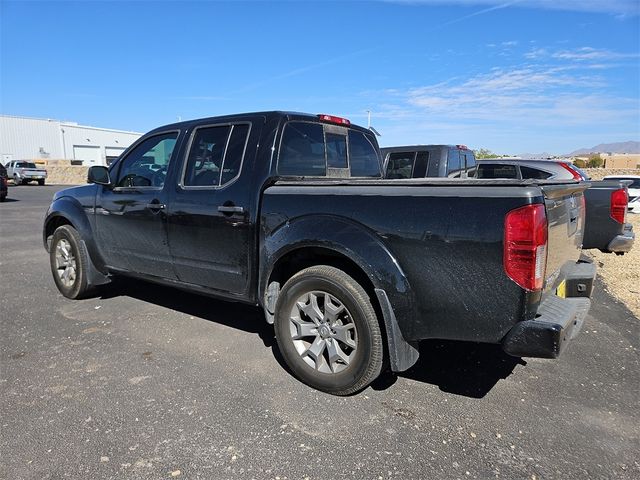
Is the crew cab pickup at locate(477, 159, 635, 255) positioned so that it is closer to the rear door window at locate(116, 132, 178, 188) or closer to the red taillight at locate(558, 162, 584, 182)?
the rear door window at locate(116, 132, 178, 188)

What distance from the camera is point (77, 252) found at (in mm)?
5164

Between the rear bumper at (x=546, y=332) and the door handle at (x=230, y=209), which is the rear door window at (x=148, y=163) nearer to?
the door handle at (x=230, y=209)

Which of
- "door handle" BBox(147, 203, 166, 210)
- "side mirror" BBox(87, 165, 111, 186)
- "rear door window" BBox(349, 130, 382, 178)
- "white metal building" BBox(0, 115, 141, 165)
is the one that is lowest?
"door handle" BBox(147, 203, 166, 210)

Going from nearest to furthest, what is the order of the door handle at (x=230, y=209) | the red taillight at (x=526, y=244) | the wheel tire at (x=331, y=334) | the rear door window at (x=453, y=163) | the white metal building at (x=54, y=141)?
1. the red taillight at (x=526, y=244)
2. the wheel tire at (x=331, y=334)
3. the door handle at (x=230, y=209)
4. the rear door window at (x=453, y=163)
5. the white metal building at (x=54, y=141)

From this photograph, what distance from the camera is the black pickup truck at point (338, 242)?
2518 mm

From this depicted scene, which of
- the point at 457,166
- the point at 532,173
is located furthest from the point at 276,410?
the point at 532,173

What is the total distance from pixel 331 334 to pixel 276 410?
2.04 ft

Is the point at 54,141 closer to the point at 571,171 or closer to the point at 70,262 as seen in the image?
the point at 70,262

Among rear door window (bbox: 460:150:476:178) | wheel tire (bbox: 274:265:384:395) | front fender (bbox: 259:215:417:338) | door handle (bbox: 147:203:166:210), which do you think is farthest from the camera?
rear door window (bbox: 460:150:476:178)

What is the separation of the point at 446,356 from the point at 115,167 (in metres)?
3.84

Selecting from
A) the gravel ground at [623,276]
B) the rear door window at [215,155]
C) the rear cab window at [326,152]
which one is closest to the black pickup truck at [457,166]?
the gravel ground at [623,276]

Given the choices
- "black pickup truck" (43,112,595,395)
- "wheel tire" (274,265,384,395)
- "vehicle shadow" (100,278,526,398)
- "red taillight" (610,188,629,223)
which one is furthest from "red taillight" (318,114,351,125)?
"red taillight" (610,188,629,223)

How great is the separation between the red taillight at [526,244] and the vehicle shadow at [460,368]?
1.20m

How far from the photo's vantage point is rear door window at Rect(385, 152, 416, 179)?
897cm
